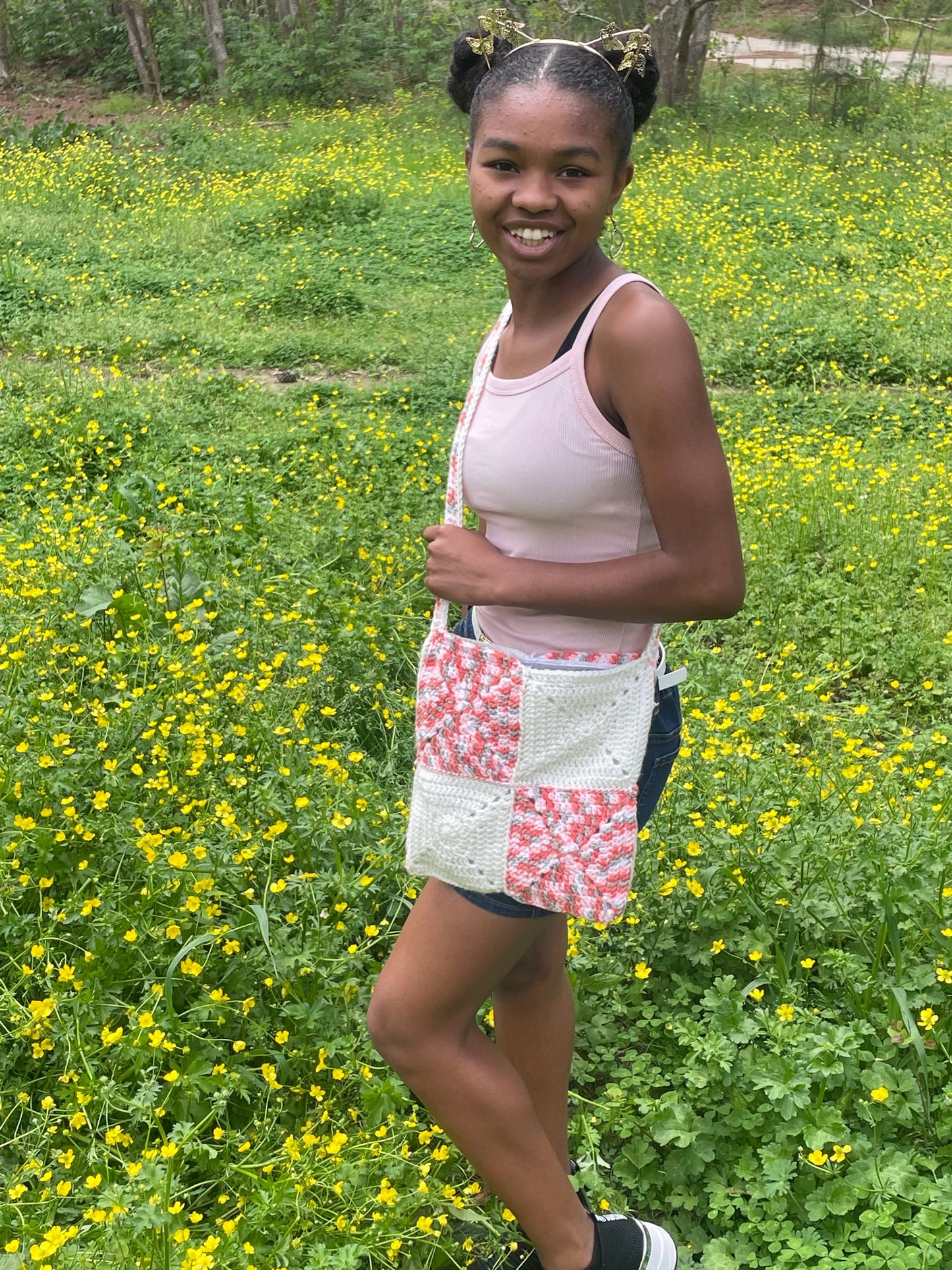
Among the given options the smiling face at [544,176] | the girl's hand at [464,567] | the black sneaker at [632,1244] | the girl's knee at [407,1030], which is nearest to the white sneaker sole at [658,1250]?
the black sneaker at [632,1244]

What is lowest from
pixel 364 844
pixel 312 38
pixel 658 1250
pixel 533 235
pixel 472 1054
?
pixel 312 38

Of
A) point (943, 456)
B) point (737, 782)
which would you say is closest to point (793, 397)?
point (943, 456)

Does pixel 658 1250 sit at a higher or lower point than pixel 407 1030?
lower

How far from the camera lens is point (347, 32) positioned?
19.0 meters

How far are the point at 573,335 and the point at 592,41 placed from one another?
0.43 m

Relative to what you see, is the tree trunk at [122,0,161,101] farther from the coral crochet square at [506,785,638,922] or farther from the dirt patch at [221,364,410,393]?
the coral crochet square at [506,785,638,922]

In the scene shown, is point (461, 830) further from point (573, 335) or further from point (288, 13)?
point (288, 13)

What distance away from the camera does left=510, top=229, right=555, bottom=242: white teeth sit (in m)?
1.72

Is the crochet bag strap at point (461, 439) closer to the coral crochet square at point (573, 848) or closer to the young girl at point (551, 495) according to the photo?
the young girl at point (551, 495)

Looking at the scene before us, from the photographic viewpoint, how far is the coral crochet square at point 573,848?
1731mm

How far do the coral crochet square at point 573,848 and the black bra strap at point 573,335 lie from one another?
61 cm

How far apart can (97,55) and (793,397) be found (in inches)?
719

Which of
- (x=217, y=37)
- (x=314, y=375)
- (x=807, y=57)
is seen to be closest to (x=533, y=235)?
(x=314, y=375)

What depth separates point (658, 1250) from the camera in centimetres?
207
